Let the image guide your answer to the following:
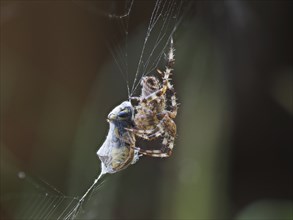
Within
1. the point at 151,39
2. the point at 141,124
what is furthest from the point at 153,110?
the point at 151,39

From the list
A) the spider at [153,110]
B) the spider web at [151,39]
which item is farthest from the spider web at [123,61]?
the spider at [153,110]

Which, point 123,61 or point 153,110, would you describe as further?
point 123,61

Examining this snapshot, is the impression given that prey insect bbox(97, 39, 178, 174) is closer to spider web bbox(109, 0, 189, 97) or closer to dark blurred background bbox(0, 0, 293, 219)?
spider web bbox(109, 0, 189, 97)

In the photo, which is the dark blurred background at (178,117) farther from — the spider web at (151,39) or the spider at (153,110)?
the spider at (153,110)

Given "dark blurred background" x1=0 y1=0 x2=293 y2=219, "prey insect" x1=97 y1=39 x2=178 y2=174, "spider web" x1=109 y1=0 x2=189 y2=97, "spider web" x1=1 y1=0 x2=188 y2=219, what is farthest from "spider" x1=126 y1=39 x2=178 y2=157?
"dark blurred background" x1=0 y1=0 x2=293 y2=219

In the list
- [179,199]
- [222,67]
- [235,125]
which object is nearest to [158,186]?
[179,199]

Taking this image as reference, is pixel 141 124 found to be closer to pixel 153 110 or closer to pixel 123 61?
pixel 153 110

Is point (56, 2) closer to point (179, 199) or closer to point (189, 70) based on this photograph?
point (189, 70)
